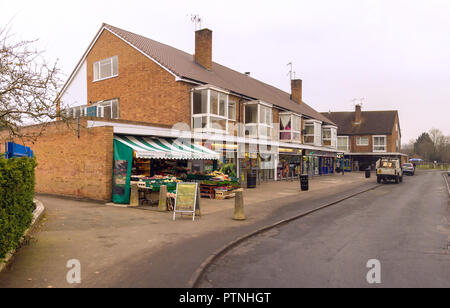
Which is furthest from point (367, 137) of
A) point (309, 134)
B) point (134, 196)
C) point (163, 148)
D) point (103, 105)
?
point (134, 196)

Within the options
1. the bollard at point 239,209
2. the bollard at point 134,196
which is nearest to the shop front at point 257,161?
the bollard at point 134,196

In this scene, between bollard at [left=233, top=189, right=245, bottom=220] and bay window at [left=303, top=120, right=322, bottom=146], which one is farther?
bay window at [left=303, top=120, right=322, bottom=146]

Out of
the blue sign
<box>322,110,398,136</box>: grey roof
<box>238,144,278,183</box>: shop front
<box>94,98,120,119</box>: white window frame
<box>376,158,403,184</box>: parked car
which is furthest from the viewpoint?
<box>322,110,398,136</box>: grey roof

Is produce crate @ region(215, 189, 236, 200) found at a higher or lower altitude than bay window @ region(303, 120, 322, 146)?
lower

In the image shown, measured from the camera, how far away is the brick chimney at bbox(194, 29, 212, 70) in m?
23.0

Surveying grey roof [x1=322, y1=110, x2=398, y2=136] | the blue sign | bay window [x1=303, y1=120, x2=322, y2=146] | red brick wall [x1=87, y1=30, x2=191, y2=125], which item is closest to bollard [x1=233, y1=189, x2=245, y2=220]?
the blue sign

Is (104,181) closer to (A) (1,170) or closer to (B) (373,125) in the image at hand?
(A) (1,170)

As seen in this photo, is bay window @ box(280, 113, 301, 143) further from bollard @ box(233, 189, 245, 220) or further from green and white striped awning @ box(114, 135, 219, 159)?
bollard @ box(233, 189, 245, 220)

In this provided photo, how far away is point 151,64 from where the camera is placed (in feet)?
63.6

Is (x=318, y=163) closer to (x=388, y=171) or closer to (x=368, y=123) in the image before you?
(x=388, y=171)

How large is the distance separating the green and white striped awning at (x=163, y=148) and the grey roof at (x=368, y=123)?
43128 mm

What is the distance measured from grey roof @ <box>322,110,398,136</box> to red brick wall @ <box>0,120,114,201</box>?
47713 millimetres

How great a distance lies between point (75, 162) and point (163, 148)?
4057 millimetres

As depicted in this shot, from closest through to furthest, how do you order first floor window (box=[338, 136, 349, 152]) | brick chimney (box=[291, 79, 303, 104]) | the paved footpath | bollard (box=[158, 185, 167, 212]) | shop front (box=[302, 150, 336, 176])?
1. the paved footpath
2. bollard (box=[158, 185, 167, 212])
3. shop front (box=[302, 150, 336, 176])
4. brick chimney (box=[291, 79, 303, 104])
5. first floor window (box=[338, 136, 349, 152])
